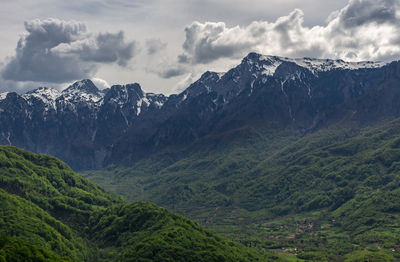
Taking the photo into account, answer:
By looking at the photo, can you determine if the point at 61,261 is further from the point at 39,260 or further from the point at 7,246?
the point at 7,246

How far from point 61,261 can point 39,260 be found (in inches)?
379

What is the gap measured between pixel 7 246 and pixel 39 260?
1496cm

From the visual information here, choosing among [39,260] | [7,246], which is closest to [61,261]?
[39,260]

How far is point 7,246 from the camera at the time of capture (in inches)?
7367

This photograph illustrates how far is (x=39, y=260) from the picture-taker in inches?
7500

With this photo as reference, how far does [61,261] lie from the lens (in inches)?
7677

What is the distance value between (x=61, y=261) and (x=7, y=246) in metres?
24.2
